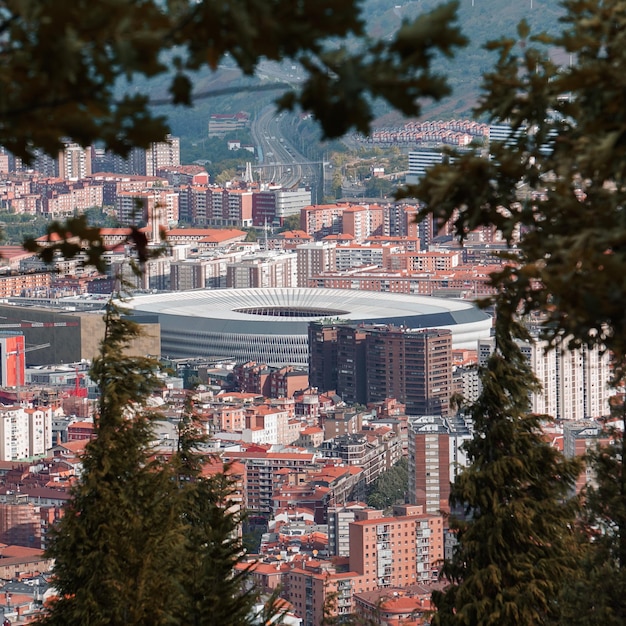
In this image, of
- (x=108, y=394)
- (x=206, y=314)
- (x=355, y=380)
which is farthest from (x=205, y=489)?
(x=206, y=314)

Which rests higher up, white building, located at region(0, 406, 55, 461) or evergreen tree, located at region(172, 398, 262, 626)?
evergreen tree, located at region(172, 398, 262, 626)

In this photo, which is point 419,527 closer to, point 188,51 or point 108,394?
point 108,394

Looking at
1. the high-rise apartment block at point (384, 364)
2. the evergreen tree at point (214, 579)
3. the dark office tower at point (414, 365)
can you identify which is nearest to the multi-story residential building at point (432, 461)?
the high-rise apartment block at point (384, 364)

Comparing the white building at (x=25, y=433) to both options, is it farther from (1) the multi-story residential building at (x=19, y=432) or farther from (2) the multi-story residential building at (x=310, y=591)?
(2) the multi-story residential building at (x=310, y=591)

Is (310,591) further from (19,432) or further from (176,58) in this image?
(176,58)

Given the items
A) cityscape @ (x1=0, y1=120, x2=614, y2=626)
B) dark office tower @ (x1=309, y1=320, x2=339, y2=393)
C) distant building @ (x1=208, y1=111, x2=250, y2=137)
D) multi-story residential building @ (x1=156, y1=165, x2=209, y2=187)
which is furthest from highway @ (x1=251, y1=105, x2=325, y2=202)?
dark office tower @ (x1=309, y1=320, x2=339, y2=393)

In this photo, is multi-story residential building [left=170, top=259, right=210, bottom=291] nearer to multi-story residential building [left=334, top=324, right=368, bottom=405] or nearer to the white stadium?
the white stadium

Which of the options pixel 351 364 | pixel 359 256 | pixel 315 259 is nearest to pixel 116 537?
pixel 351 364
